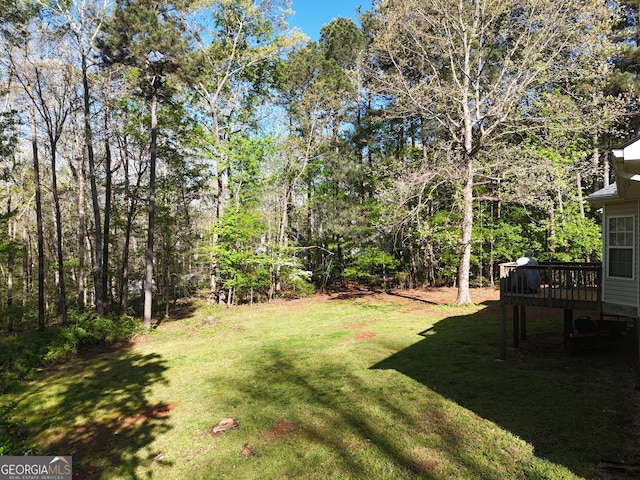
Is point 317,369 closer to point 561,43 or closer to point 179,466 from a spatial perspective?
point 179,466

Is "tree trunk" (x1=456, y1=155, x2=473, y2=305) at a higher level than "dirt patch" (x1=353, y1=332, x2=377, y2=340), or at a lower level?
higher

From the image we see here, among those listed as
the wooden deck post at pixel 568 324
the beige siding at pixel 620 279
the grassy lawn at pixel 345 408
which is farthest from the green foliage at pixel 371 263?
the beige siding at pixel 620 279

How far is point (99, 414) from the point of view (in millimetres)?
6957

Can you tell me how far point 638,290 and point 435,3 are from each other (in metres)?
12.3

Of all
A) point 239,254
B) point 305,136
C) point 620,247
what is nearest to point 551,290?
point 620,247

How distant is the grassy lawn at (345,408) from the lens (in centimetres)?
470

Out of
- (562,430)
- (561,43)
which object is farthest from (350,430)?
(561,43)

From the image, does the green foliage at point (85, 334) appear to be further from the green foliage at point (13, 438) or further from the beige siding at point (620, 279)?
the beige siding at point (620, 279)

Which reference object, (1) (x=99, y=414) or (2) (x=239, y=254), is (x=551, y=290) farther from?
(2) (x=239, y=254)

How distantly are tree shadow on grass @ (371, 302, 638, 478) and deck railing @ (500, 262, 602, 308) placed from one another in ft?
4.60

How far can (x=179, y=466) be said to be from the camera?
16.4 ft

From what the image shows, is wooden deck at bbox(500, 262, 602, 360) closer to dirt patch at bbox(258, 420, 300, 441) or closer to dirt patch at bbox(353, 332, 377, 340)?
dirt patch at bbox(353, 332, 377, 340)

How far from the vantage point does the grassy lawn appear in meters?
4.70

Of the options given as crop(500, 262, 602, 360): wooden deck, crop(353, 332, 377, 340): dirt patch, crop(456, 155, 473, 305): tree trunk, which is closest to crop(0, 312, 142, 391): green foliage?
crop(353, 332, 377, 340): dirt patch
